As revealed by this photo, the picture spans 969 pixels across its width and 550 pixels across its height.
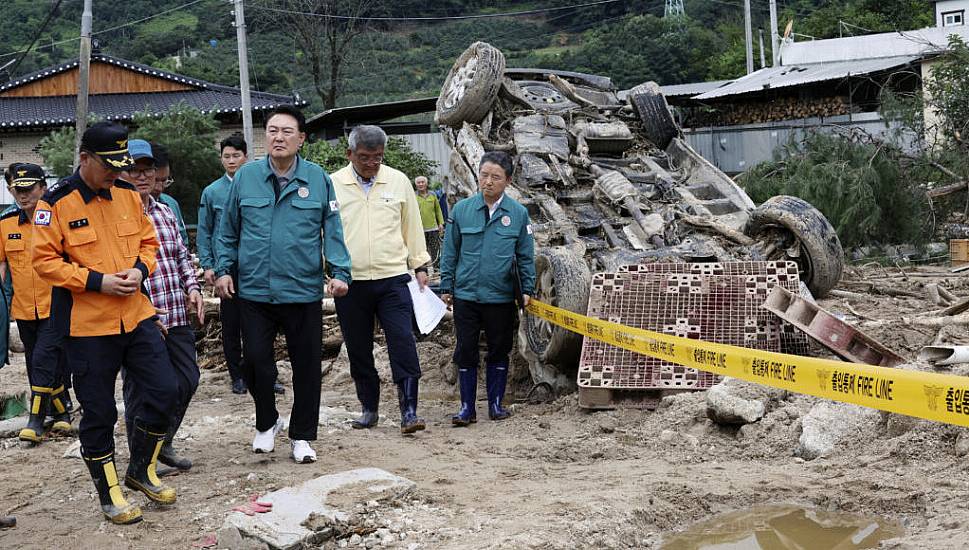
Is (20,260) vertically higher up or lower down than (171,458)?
higher up

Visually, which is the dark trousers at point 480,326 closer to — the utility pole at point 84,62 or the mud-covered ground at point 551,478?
the mud-covered ground at point 551,478

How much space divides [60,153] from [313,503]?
21.5 meters

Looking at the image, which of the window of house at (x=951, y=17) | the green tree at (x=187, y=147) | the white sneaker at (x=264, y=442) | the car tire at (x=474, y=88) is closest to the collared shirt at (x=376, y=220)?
the white sneaker at (x=264, y=442)

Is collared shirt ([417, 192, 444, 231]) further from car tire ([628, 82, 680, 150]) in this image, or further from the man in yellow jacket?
the man in yellow jacket

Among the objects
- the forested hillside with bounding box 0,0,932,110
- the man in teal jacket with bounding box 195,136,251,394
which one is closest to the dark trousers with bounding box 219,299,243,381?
the man in teal jacket with bounding box 195,136,251,394

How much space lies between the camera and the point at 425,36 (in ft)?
194

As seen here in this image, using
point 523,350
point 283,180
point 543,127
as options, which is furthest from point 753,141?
point 283,180

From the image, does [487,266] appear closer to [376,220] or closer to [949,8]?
[376,220]

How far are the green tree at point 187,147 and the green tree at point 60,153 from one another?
1.59m

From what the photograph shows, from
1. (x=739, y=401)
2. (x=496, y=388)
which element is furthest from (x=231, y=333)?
(x=739, y=401)

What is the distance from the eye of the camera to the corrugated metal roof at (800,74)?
25.7m

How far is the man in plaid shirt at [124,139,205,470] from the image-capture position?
17.6ft

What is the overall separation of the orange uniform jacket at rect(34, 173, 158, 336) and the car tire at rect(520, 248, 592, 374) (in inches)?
137

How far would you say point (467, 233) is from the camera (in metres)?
7.00
